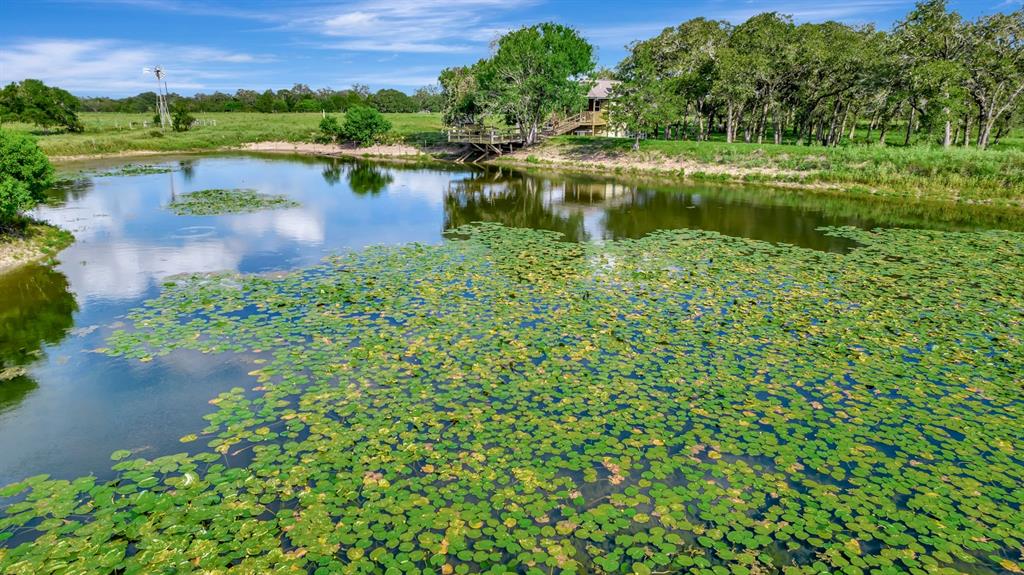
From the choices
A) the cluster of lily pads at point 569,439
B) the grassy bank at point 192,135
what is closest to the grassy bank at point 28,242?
the cluster of lily pads at point 569,439

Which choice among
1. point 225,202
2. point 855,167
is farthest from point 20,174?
point 855,167

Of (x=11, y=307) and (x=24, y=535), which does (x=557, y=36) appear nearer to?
(x=11, y=307)

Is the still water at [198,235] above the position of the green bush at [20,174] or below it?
below

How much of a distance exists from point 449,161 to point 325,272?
128ft

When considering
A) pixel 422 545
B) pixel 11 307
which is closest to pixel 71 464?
pixel 422 545

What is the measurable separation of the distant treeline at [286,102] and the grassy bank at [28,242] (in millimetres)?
68958

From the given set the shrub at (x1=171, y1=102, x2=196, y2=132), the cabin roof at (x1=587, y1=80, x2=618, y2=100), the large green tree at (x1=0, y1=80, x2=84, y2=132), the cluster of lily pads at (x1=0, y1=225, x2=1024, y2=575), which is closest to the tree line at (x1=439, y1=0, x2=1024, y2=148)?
the cabin roof at (x1=587, y1=80, x2=618, y2=100)

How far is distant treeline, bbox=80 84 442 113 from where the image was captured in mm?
105125

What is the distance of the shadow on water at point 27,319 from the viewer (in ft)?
32.8

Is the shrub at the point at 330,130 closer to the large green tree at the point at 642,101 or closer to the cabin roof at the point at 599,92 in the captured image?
the cabin roof at the point at 599,92

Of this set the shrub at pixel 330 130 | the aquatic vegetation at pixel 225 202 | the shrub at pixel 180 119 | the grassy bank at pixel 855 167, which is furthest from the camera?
the shrub at pixel 180 119

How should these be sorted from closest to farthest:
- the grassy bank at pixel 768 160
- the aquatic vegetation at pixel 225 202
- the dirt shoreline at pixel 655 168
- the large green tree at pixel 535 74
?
the aquatic vegetation at pixel 225 202, the grassy bank at pixel 768 160, the dirt shoreline at pixel 655 168, the large green tree at pixel 535 74

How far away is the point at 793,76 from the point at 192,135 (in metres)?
65.4

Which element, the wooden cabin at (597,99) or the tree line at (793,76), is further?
the wooden cabin at (597,99)
